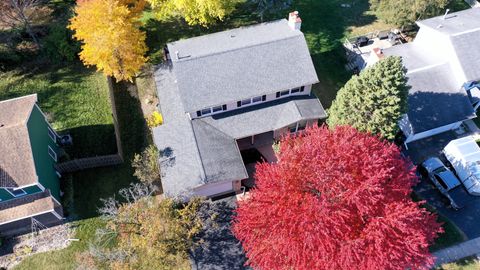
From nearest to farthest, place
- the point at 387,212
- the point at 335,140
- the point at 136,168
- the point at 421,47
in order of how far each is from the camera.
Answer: the point at 387,212 → the point at 335,140 → the point at 136,168 → the point at 421,47

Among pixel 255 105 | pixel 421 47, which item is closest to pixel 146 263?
pixel 255 105

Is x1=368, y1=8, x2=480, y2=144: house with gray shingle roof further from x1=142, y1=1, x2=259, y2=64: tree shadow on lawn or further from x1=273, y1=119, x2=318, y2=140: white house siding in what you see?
x1=142, y1=1, x2=259, y2=64: tree shadow on lawn

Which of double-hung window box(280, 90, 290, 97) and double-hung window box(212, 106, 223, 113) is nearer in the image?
double-hung window box(212, 106, 223, 113)

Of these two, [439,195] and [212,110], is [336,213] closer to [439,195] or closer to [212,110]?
[212,110]

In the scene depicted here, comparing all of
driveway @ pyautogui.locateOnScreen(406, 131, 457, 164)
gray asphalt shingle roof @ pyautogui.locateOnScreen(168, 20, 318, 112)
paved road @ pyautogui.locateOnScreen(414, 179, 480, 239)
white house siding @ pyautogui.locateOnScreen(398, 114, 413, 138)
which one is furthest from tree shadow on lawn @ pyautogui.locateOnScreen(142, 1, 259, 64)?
paved road @ pyautogui.locateOnScreen(414, 179, 480, 239)

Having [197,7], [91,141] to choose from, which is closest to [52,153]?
[91,141]

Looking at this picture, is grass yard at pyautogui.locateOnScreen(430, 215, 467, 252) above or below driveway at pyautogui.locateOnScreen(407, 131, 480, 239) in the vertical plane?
below

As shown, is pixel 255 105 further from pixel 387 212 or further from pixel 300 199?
pixel 387 212
